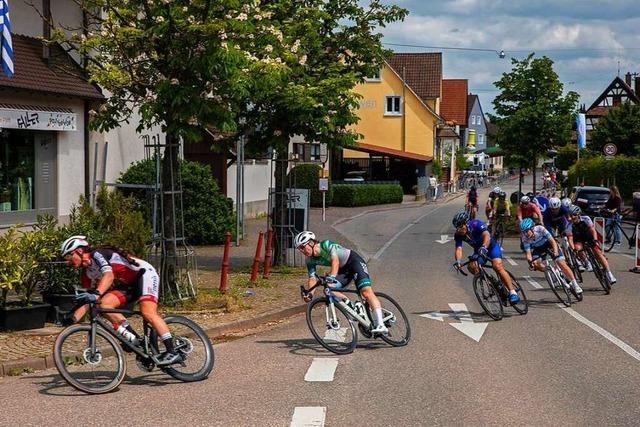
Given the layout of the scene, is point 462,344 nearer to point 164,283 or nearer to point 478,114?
point 164,283

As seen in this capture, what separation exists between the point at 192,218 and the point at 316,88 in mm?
7951

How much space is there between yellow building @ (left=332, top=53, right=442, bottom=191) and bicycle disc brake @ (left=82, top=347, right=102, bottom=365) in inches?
2074

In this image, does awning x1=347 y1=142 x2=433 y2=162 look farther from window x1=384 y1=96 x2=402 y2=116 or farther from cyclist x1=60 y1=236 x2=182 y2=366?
cyclist x1=60 y1=236 x2=182 y2=366

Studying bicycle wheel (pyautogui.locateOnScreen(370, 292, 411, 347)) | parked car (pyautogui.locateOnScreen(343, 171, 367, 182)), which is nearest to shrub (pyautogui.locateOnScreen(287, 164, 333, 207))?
parked car (pyautogui.locateOnScreen(343, 171, 367, 182))

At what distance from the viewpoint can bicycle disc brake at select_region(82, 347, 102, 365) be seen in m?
7.96

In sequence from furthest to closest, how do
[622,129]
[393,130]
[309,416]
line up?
1. [622,129]
2. [393,130]
3. [309,416]

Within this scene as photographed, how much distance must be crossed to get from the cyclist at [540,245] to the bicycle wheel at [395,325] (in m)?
3.70

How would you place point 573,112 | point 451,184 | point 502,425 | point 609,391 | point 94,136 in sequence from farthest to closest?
point 451,184, point 573,112, point 94,136, point 609,391, point 502,425

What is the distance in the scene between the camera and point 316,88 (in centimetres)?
1666

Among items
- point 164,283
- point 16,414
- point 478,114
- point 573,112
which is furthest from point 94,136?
point 478,114

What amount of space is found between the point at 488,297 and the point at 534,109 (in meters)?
22.6

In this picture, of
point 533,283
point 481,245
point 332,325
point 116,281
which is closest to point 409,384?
point 332,325

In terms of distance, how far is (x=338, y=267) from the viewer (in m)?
9.98

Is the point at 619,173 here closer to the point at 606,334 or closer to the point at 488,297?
the point at 488,297
